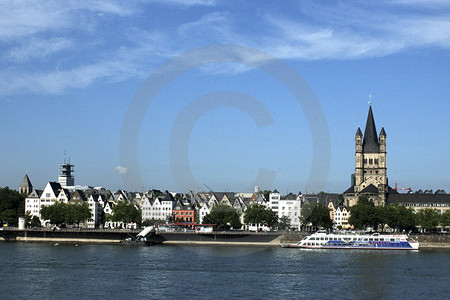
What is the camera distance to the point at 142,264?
78875 millimetres

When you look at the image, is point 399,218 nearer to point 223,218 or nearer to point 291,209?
point 291,209

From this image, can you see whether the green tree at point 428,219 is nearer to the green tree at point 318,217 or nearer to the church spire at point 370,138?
the green tree at point 318,217

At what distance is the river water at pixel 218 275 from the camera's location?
190 feet

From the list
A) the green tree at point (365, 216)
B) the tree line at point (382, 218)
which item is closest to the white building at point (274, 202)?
the tree line at point (382, 218)

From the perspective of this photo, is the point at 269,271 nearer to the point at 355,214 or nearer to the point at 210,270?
the point at 210,270

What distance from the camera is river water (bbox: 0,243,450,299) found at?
57844 mm

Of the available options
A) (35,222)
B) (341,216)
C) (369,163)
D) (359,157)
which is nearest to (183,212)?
(35,222)

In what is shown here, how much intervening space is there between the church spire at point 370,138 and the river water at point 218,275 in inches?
3286

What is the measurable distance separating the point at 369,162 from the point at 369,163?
0.26 meters

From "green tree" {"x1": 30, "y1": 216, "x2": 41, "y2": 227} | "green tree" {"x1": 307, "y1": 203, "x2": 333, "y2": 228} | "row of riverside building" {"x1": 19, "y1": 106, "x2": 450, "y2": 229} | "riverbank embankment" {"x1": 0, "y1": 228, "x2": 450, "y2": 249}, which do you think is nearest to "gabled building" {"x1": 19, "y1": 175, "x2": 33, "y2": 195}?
"row of riverside building" {"x1": 19, "y1": 106, "x2": 450, "y2": 229}

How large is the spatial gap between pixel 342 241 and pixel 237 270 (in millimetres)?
43475

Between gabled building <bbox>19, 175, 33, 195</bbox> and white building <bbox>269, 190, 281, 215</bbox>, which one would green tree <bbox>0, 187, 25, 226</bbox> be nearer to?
gabled building <bbox>19, 175, 33, 195</bbox>

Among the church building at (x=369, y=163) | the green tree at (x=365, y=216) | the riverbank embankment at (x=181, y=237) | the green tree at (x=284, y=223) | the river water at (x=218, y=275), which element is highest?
the church building at (x=369, y=163)

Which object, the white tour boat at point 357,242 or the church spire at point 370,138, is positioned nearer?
the white tour boat at point 357,242
